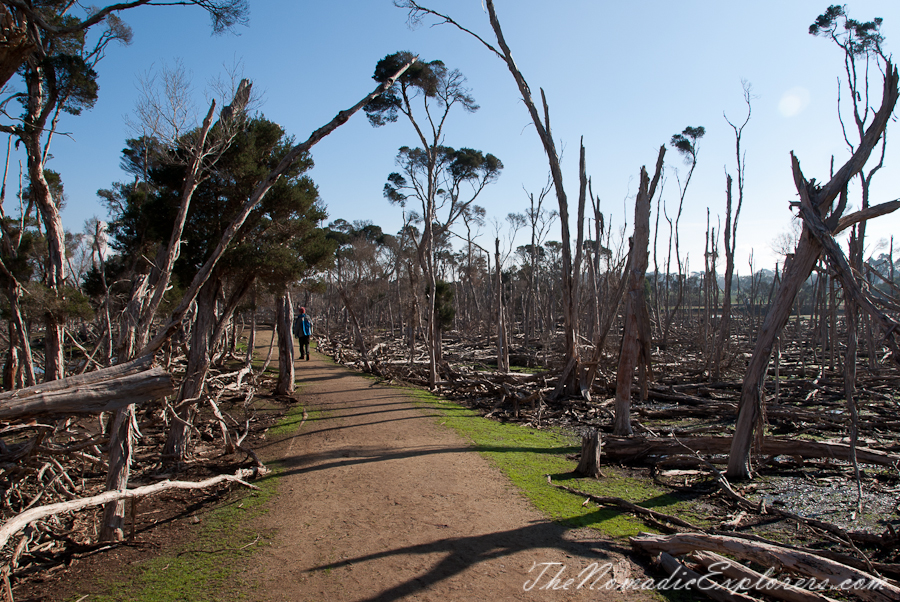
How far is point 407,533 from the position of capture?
4.22 m

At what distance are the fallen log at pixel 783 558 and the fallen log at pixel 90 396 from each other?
3.56m

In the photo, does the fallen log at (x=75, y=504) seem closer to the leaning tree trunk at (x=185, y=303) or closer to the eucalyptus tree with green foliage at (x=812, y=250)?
the leaning tree trunk at (x=185, y=303)

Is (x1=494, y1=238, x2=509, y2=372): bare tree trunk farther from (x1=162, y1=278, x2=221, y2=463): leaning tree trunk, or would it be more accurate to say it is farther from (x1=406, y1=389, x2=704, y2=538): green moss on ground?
(x1=162, y1=278, x2=221, y2=463): leaning tree trunk

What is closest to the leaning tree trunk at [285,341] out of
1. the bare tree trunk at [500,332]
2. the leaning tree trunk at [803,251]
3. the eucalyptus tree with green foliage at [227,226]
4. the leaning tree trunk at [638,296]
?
the eucalyptus tree with green foliage at [227,226]

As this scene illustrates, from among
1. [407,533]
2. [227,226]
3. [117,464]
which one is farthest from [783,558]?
[227,226]

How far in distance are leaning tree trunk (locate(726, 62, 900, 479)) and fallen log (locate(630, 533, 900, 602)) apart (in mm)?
1916

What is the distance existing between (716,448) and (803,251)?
2.78 m

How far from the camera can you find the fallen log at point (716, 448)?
17.6 ft

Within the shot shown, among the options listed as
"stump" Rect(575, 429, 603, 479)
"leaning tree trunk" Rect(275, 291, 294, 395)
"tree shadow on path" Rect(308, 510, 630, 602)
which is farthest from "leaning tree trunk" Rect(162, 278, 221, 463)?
"stump" Rect(575, 429, 603, 479)

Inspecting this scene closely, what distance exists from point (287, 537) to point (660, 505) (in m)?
3.67

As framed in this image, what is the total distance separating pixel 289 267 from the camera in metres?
8.50

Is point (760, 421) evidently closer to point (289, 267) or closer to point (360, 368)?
point (289, 267)

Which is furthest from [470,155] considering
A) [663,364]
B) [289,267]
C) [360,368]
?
[289,267]

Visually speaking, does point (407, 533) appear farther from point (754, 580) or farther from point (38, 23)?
point (38, 23)
